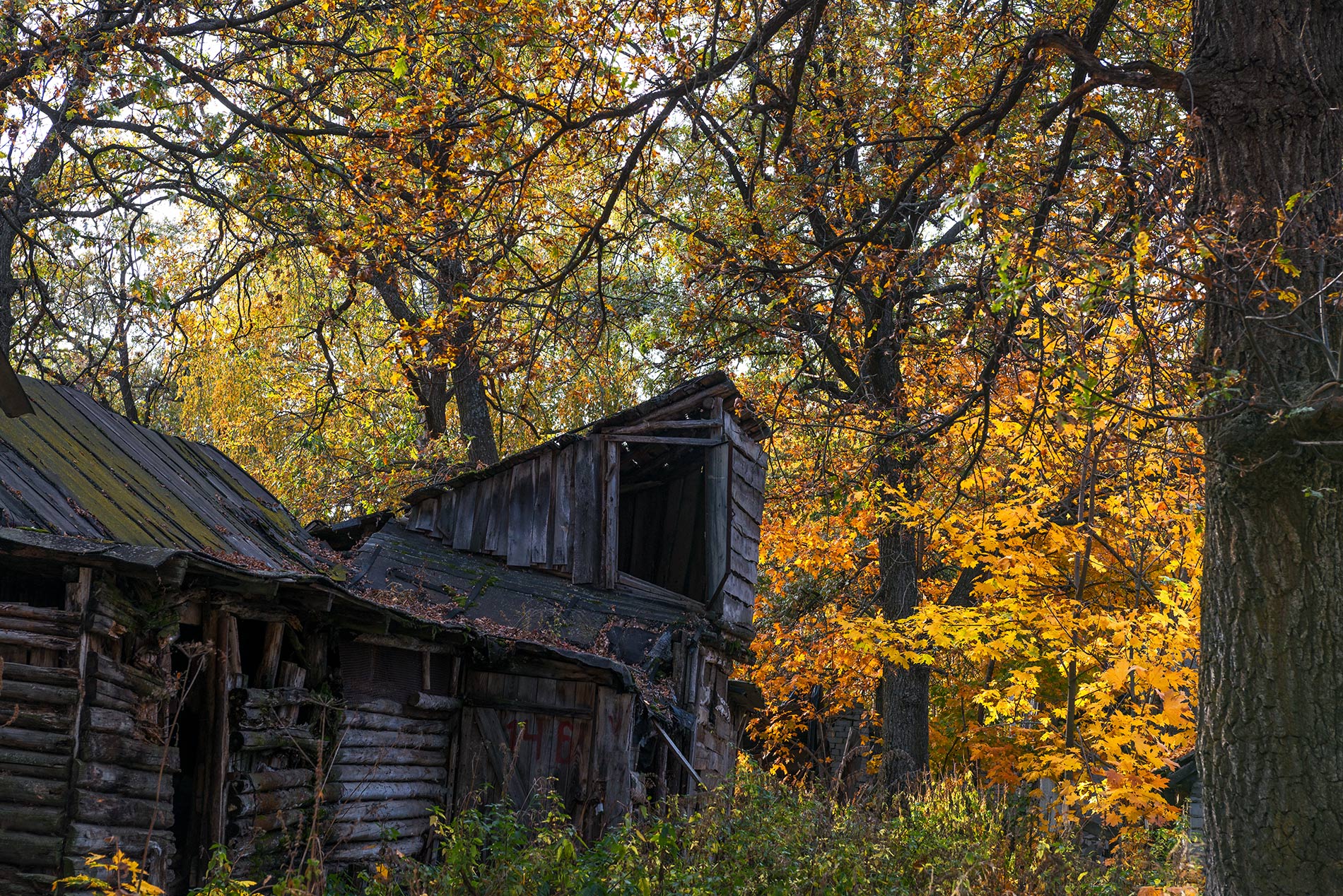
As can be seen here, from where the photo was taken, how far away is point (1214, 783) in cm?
626

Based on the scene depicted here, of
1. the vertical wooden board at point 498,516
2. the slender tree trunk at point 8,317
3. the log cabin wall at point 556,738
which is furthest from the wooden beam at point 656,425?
the slender tree trunk at point 8,317

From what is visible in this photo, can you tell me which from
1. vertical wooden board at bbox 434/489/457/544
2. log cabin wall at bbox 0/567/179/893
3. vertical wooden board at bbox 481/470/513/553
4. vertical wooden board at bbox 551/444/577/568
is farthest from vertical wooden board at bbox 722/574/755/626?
log cabin wall at bbox 0/567/179/893

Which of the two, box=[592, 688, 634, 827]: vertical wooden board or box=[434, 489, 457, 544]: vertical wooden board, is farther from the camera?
box=[434, 489, 457, 544]: vertical wooden board

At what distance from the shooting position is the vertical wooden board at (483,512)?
14.3 m

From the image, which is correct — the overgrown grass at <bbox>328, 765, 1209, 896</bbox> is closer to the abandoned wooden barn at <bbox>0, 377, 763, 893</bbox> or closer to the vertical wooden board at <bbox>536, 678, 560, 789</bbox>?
the abandoned wooden barn at <bbox>0, 377, 763, 893</bbox>

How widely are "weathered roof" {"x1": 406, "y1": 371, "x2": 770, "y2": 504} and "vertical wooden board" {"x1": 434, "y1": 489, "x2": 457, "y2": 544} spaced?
12cm

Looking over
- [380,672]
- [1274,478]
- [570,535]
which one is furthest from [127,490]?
[1274,478]

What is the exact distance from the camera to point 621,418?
45.6ft

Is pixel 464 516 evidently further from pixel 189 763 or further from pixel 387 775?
pixel 189 763

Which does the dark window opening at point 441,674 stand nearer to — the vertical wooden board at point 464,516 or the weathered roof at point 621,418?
the vertical wooden board at point 464,516

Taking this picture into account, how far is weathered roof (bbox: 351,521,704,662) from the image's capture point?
13078 mm

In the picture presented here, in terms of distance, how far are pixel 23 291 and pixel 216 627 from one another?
19.9 feet

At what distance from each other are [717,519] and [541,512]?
2.30 metres

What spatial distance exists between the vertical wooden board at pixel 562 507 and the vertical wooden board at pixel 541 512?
6 centimetres
